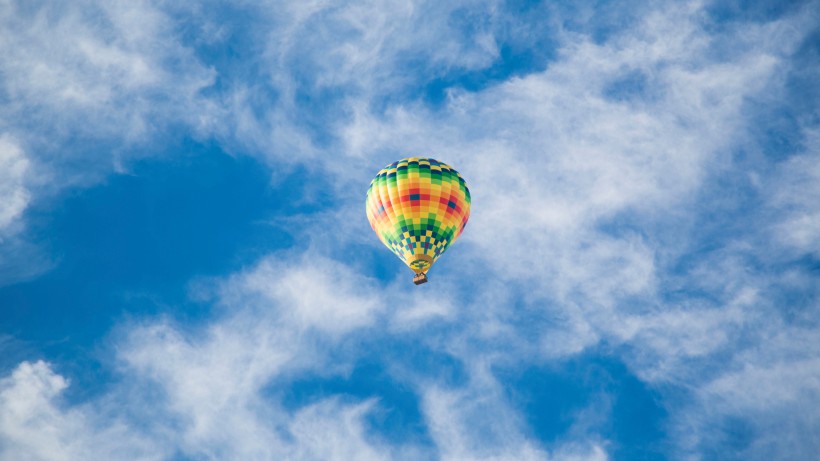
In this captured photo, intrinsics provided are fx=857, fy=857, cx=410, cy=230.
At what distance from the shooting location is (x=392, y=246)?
5456 centimetres

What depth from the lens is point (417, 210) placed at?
53.8 metres

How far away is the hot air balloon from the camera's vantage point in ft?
176

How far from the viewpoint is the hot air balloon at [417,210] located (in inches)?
2114

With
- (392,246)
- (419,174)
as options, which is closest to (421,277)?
(392,246)

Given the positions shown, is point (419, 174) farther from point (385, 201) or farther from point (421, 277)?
point (421, 277)

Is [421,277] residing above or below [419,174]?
below

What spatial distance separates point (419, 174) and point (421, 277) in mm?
A: 6655

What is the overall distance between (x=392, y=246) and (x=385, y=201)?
2.90 meters

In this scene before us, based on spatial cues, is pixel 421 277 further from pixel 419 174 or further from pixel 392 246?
pixel 419 174

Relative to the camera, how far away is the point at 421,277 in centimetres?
5328

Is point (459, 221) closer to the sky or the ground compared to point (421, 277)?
closer to the sky

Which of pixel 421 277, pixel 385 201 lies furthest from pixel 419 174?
pixel 421 277

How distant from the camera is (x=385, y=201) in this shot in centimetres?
5466

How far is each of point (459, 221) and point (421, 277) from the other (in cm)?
489
